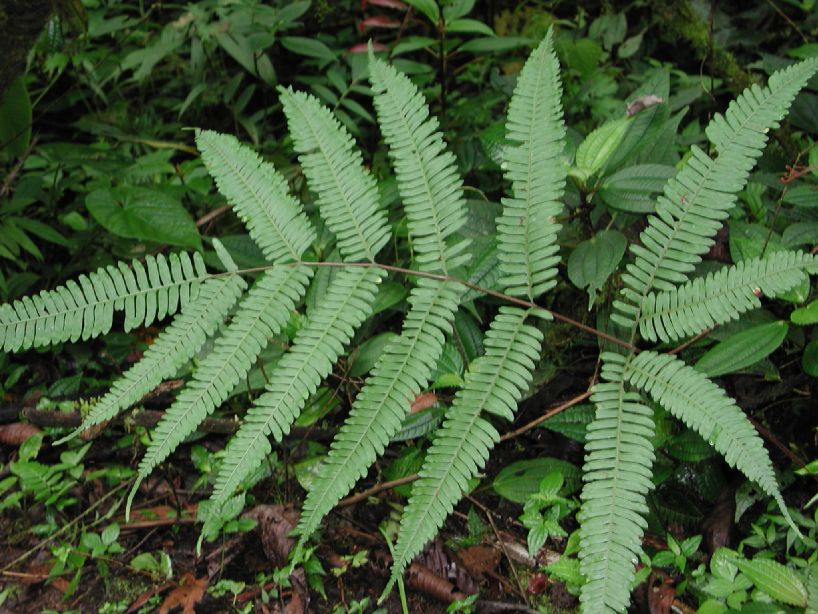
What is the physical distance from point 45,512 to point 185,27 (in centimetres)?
243

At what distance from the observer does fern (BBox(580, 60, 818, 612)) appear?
1433 millimetres

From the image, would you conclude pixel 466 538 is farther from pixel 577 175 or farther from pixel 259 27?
pixel 259 27

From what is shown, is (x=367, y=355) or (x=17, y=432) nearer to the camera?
(x=367, y=355)

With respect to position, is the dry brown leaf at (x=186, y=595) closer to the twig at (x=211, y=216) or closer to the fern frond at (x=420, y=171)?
the fern frond at (x=420, y=171)

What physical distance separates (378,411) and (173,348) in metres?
0.53

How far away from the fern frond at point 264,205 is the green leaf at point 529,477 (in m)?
0.95

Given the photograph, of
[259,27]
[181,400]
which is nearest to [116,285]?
[181,400]

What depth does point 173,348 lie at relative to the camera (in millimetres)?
1646

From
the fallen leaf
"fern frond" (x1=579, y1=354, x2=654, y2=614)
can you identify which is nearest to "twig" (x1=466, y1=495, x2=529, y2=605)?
"fern frond" (x1=579, y1=354, x2=654, y2=614)

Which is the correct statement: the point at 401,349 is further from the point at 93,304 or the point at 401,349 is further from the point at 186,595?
the point at 186,595

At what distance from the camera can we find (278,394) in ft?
5.11

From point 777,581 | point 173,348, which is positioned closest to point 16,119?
point 173,348

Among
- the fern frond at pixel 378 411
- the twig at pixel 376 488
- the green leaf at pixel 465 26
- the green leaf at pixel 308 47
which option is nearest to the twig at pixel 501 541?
the twig at pixel 376 488

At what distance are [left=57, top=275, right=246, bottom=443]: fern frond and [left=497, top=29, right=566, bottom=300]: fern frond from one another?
72cm
